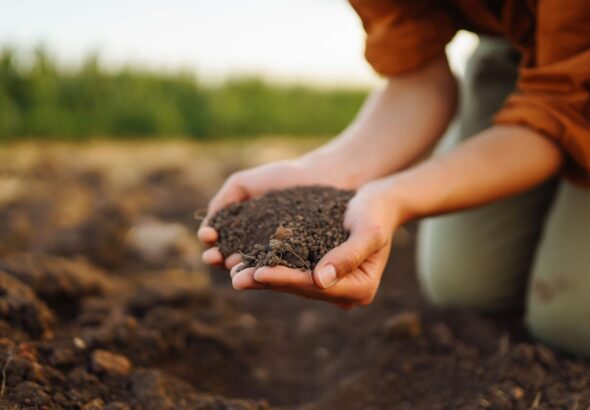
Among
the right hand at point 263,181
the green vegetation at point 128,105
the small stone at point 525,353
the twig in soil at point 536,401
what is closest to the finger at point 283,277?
the right hand at point 263,181

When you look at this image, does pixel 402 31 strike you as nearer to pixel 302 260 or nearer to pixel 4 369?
pixel 302 260

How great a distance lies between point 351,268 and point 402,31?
73cm

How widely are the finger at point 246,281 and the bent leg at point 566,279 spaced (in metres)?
1.06

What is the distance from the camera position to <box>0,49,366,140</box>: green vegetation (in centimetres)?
387

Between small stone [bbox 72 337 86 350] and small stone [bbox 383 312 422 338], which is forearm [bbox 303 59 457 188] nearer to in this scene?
small stone [bbox 383 312 422 338]

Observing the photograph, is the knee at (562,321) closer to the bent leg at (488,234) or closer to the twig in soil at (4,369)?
the bent leg at (488,234)

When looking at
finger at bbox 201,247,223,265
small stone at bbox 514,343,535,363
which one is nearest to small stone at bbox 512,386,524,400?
small stone at bbox 514,343,535,363

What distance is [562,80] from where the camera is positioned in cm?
144

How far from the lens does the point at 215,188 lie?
3.71m

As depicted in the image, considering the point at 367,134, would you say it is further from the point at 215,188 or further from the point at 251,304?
the point at 215,188

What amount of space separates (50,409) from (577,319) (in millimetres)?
1383

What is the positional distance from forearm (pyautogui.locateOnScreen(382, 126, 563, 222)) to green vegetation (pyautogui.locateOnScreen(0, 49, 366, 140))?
9.67 feet

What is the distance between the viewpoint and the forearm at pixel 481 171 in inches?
57.6

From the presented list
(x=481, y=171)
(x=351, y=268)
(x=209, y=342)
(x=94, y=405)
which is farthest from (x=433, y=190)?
(x=94, y=405)
